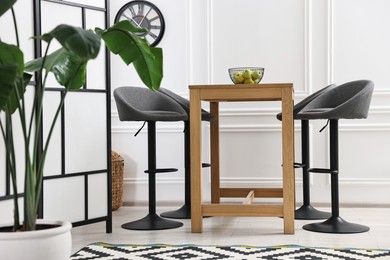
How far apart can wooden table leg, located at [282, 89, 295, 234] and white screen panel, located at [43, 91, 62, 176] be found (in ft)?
4.17

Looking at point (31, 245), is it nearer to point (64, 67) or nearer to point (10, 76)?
point (10, 76)

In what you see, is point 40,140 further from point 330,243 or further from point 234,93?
point 330,243

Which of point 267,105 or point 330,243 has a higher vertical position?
point 267,105

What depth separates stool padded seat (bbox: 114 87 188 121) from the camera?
162 inches

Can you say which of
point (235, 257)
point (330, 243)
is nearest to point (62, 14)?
point (235, 257)

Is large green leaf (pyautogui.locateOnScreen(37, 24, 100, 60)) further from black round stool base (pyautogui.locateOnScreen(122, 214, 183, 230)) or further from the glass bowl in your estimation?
black round stool base (pyautogui.locateOnScreen(122, 214, 183, 230))

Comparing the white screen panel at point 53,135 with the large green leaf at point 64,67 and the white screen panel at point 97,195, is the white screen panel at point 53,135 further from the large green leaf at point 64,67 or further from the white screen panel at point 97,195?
the large green leaf at point 64,67

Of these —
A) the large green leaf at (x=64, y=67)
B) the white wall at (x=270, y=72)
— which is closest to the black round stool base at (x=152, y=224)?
the white wall at (x=270, y=72)

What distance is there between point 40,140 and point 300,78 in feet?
7.82

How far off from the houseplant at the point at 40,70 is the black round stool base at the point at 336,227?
56.3 inches

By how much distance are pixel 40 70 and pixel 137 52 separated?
0.72 meters

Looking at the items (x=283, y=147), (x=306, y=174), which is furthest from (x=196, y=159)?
(x=306, y=174)

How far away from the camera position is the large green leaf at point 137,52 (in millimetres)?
3085

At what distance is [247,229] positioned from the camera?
162 inches
